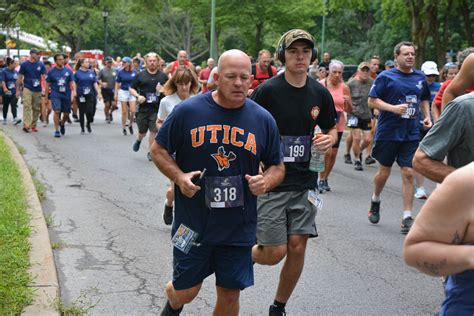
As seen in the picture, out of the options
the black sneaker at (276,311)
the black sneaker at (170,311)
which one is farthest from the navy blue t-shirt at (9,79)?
the black sneaker at (170,311)

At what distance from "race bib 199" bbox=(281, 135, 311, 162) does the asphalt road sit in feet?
3.73

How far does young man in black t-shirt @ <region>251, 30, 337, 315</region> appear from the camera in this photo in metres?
5.32

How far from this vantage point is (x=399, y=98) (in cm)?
866

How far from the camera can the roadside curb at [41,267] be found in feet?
17.0

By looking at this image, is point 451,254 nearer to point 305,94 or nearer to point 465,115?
point 465,115

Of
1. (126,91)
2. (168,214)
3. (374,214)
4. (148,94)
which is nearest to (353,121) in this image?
(148,94)

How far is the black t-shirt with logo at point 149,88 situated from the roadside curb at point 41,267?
15.9 ft

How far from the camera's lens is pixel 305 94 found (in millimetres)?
5492

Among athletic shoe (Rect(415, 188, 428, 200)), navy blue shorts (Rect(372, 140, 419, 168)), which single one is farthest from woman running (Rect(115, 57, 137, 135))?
navy blue shorts (Rect(372, 140, 419, 168))

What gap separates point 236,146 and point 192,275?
77 centimetres

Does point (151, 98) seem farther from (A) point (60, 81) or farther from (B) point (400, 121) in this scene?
(B) point (400, 121)

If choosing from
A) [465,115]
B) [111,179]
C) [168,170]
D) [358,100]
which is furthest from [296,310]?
[358,100]

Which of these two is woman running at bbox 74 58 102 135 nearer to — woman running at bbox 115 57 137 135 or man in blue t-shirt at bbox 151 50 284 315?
woman running at bbox 115 57 137 135

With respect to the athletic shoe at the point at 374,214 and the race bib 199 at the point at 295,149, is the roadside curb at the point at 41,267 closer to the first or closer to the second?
the race bib 199 at the point at 295,149
